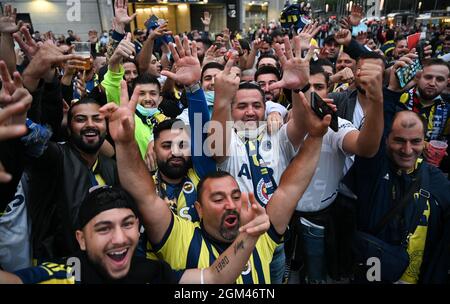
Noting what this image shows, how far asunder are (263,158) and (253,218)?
83cm

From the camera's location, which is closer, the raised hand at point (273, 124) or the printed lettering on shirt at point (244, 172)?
the printed lettering on shirt at point (244, 172)

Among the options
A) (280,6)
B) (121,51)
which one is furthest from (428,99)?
(280,6)

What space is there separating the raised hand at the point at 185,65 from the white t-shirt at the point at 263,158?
0.51m

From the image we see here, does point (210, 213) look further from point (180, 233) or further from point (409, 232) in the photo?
point (409, 232)

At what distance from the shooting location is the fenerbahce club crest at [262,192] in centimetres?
233

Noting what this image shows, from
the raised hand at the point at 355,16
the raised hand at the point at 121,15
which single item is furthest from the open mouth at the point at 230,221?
the raised hand at the point at 355,16

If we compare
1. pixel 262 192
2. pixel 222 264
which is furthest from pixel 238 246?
pixel 262 192

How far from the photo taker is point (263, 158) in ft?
7.98

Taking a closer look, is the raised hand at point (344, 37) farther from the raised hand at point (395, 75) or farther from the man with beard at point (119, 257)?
the man with beard at point (119, 257)

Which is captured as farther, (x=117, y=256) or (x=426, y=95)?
(x=426, y=95)

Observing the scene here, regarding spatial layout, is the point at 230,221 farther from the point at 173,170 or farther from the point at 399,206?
the point at 399,206

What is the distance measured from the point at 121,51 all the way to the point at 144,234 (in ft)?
6.31

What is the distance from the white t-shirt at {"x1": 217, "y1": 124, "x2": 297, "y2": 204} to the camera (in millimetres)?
2363

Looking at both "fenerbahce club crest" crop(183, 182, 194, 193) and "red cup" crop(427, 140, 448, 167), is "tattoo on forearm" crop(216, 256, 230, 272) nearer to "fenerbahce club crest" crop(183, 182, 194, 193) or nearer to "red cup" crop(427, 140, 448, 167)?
"fenerbahce club crest" crop(183, 182, 194, 193)
